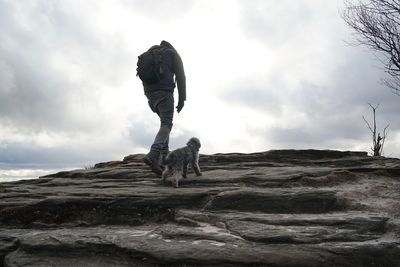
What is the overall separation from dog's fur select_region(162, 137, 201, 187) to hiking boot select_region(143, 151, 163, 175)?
0.20 meters

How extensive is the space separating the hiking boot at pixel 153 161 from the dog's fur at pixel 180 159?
20 centimetres

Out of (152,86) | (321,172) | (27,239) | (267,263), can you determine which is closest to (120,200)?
(27,239)

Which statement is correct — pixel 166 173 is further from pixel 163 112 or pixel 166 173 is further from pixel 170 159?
pixel 163 112

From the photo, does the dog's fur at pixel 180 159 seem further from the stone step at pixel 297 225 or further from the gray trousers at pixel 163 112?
the stone step at pixel 297 225

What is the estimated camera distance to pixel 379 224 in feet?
24.8

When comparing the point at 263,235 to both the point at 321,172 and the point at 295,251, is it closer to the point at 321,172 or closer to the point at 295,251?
the point at 295,251

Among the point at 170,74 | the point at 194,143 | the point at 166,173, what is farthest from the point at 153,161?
the point at 170,74

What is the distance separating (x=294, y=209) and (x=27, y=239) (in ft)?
17.3

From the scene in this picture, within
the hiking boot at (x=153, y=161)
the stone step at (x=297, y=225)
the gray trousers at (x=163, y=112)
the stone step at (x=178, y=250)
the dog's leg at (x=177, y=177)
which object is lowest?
the stone step at (x=178, y=250)

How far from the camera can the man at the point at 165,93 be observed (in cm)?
1087

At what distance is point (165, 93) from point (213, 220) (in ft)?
13.5

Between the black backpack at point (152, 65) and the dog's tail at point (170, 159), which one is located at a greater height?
the black backpack at point (152, 65)

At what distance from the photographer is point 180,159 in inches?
408

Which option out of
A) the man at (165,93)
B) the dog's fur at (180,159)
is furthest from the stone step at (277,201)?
the man at (165,93)
